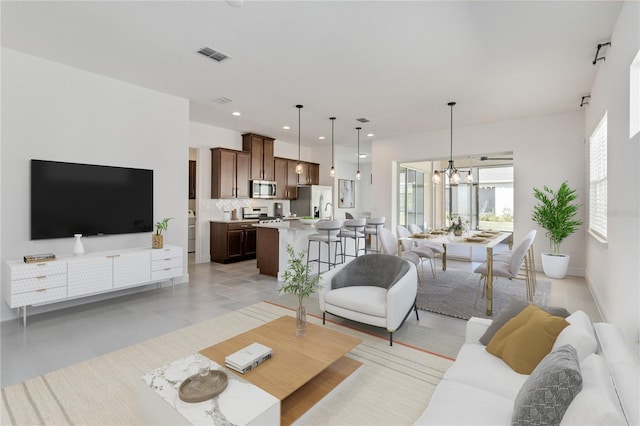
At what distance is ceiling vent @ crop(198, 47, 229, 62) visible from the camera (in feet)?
11.6

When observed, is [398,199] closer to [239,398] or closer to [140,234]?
[140,234]

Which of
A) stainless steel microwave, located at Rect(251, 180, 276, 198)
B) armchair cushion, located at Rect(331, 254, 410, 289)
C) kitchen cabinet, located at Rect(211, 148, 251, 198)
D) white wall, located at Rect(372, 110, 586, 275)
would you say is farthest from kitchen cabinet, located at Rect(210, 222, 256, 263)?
white wall, located at Rect(372, 110, 586, 275)

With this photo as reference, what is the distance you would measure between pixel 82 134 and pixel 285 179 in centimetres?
490

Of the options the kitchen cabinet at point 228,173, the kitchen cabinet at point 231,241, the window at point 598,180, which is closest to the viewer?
the window at point 598,180

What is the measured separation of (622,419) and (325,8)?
312 centimetres

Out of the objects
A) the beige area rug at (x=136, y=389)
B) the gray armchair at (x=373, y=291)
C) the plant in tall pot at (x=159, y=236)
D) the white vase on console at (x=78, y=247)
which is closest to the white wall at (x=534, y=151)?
the gray armchair at (x=373, y=291)

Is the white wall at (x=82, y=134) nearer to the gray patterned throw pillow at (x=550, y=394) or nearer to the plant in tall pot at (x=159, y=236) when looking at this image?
the plant in tall pot at (x=159, y=236)

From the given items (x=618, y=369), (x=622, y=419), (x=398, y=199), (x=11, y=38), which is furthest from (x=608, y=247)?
(x=11, y=38)

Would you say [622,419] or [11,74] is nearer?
[622,419]

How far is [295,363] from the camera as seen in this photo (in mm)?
2088

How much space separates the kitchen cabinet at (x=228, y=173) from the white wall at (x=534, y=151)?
4342 mm

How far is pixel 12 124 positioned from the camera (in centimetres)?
364

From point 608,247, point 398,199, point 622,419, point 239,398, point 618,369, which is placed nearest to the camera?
point 622,419

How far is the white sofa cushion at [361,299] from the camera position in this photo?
3.04 metres
